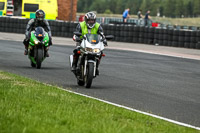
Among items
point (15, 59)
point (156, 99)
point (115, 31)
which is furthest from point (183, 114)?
point (115, 31)

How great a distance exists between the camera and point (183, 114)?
938 centimetres

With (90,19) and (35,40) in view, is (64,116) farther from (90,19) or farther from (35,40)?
(35,40)

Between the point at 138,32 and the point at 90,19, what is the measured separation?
65.9ft

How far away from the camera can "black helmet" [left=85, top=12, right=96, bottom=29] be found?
1247 cm

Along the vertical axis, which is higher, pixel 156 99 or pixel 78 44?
Result: pixel 78 44

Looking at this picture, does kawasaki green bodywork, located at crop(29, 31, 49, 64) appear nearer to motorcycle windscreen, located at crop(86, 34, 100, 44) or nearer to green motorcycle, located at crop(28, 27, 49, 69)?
green motorcycle, located at crop(28, 27, 49, 69)

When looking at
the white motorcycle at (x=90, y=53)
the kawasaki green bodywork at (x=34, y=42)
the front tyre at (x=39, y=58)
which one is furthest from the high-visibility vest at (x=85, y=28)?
the kawasaki green bodywork at (x=34, y=42)

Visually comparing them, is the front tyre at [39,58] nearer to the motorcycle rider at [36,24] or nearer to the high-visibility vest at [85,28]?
the motorcycle rider at [36,24]

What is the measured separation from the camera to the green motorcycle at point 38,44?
1630cm

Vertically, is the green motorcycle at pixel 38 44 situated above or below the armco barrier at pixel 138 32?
above

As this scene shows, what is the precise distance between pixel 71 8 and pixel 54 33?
1513 centimetres

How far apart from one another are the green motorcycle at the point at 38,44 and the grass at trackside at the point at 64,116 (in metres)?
5.87

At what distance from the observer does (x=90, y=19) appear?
1252 cm

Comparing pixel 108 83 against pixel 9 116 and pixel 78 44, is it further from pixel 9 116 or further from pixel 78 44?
pixel 9 116
